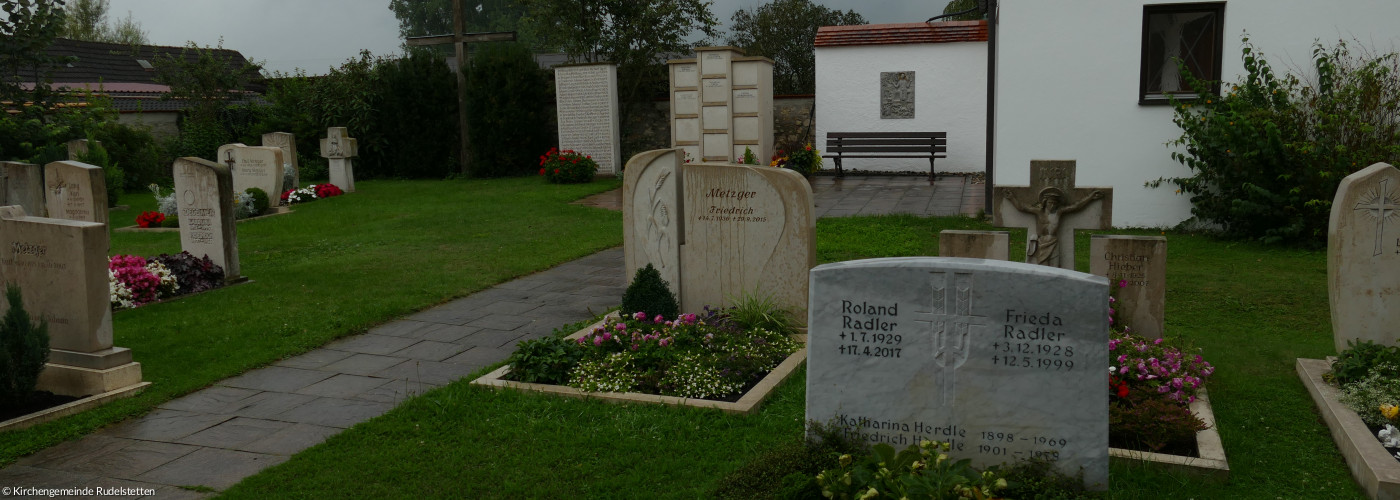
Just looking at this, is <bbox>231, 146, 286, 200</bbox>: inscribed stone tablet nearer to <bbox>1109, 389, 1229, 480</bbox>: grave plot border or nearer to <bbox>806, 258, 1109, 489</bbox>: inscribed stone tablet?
<bbox>806, 258, 1109, 489</bbox>: inscribed stone tablet

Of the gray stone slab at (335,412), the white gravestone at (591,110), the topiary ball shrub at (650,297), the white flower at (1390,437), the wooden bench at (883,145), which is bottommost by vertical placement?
the gray stone slab at (335,412)

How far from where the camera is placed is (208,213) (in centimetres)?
949

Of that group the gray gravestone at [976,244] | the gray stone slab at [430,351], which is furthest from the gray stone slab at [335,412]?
the gray gravestone at [976,244]

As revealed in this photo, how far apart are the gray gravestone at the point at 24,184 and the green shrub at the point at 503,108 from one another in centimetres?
1085

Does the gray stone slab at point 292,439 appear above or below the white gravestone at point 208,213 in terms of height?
below

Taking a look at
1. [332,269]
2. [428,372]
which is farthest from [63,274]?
[332,269]

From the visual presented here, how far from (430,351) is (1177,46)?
29.8 ft

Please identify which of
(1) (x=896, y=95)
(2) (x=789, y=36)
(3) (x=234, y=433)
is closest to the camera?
(3) (x=234, y=433)

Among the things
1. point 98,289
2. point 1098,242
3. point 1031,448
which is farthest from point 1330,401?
point 98,289

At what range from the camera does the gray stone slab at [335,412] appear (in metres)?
5.29

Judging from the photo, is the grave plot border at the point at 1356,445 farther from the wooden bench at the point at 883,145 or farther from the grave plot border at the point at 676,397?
the wooden bench at the point at 883,145

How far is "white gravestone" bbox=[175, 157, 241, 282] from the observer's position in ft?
30.9

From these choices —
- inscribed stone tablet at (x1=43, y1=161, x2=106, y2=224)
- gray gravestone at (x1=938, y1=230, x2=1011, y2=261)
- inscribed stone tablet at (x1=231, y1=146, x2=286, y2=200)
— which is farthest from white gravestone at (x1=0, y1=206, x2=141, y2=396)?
inscribed stone tablet at (x1=231, y1=146, x2=286, y2=200)
